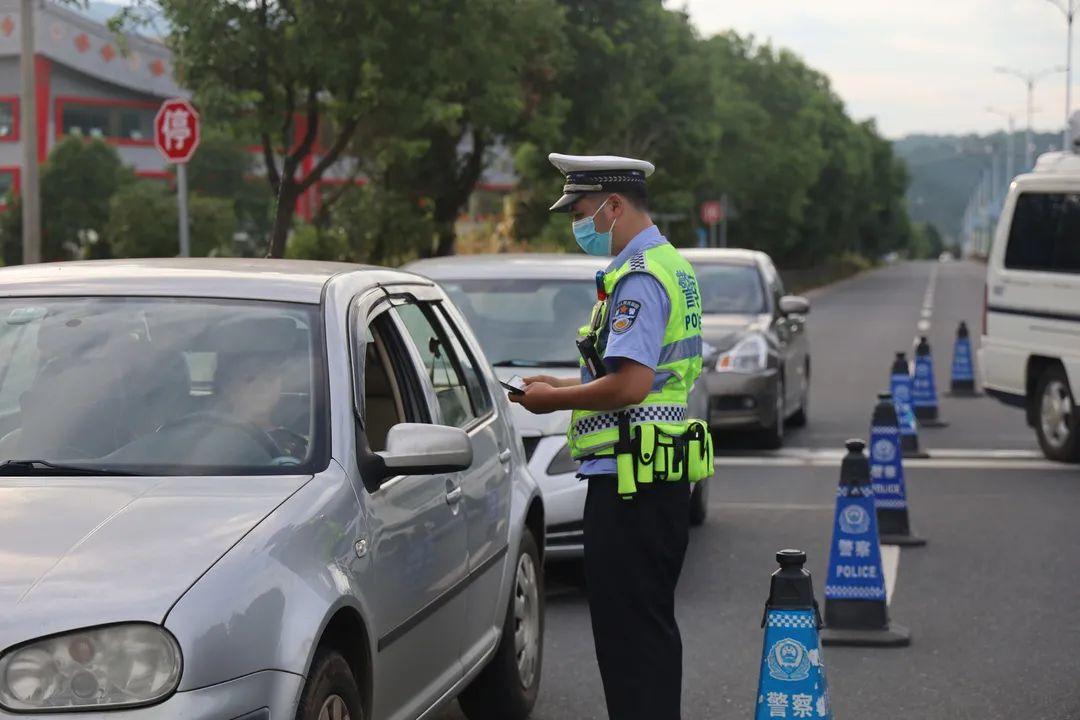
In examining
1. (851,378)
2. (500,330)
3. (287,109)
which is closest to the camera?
(500,330)

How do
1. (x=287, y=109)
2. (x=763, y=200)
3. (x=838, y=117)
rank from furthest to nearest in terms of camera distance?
1. (x=838, y=117)
2. (x=763, y=200)
3. (x=287, y=109)

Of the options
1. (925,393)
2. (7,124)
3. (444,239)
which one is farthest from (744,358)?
(7,124)

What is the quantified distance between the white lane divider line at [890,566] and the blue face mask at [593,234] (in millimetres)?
4301

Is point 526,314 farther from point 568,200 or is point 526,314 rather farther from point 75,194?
point 75,194

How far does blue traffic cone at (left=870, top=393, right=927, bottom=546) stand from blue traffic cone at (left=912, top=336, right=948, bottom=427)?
7571 millimetres

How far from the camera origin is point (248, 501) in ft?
14.6

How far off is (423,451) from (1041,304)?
35.5 feet

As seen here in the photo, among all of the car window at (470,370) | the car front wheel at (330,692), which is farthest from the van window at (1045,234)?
the car front wheel at (330,692)

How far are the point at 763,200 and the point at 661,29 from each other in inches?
1360

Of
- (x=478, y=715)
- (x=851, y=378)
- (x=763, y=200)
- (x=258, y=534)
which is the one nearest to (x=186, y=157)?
(x=851, y=378)

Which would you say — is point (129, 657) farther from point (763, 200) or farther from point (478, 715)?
point (763, 200)

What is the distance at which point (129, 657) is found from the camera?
3881 millimetres

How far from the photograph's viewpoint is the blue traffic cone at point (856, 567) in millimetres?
8266

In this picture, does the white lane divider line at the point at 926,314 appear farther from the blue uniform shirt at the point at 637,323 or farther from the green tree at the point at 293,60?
the blue uniform shirt at the point at 637,323
